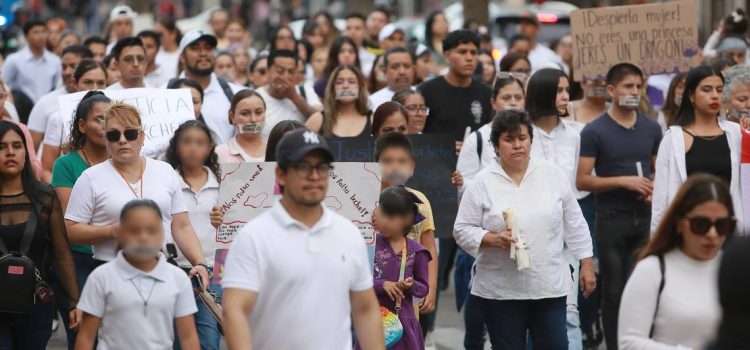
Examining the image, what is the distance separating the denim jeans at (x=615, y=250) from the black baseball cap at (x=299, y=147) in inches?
164

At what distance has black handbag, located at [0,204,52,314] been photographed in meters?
7.92

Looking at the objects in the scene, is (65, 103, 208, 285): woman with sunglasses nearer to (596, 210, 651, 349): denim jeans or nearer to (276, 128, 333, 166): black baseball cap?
(276, 128, 333, 166): black baseball cap

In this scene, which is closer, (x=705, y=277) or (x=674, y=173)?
(x=705, y=277)

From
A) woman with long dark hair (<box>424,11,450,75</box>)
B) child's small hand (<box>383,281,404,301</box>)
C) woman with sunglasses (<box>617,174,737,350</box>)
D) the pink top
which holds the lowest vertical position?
child's small hand (<box>383,281,404,301</box>)

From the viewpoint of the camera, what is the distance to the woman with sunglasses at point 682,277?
5.90m

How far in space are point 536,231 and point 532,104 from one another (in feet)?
6.02

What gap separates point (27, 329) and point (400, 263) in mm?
1982

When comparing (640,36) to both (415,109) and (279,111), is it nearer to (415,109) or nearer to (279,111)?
(415,109)

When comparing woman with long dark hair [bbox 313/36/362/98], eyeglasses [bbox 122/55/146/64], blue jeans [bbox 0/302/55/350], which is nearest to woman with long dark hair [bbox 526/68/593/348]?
eyeglasses [bbox 122/55/146/64]

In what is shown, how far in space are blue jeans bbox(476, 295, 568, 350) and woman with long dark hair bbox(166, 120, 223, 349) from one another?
1.60 metres

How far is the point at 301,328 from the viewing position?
6.20 metres

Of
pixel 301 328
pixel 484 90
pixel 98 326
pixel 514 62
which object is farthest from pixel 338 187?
pixel 514 62

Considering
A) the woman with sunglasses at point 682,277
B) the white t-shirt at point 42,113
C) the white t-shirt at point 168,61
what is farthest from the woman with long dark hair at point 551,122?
the white t-shirt at point 168,61

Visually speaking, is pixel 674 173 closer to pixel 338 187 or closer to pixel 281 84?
pixel 338 187
